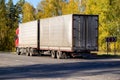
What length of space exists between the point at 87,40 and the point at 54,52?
434cm

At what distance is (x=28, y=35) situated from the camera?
52500mm

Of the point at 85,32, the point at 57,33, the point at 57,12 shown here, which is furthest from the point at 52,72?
the point at 57,12

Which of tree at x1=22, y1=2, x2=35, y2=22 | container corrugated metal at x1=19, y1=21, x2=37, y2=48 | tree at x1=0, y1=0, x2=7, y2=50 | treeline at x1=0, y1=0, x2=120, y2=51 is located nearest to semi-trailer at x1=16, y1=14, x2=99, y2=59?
container corrugated metal at x1=19, y1=21, x2=37, y2=48

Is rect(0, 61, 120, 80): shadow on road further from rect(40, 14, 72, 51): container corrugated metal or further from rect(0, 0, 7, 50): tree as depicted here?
rect(0, 0, 7, 50): tree

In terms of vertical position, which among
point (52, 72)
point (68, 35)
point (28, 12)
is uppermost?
point (28, 12)

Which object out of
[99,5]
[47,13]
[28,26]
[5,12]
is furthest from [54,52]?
[5,12]

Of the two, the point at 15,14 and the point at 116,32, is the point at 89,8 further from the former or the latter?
the point at 15,14

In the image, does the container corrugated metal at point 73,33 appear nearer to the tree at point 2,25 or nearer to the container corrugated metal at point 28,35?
the container corrugated metal at point 28,35

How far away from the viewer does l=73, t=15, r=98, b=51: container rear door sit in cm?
4028

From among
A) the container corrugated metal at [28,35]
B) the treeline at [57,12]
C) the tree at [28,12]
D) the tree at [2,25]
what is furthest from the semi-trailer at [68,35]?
the tree at [2,25]

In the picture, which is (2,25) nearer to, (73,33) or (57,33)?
(57,33)

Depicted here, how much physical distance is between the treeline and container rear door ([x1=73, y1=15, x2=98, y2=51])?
21.8m

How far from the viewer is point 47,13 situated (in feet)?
285

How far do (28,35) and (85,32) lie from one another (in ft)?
43.6
